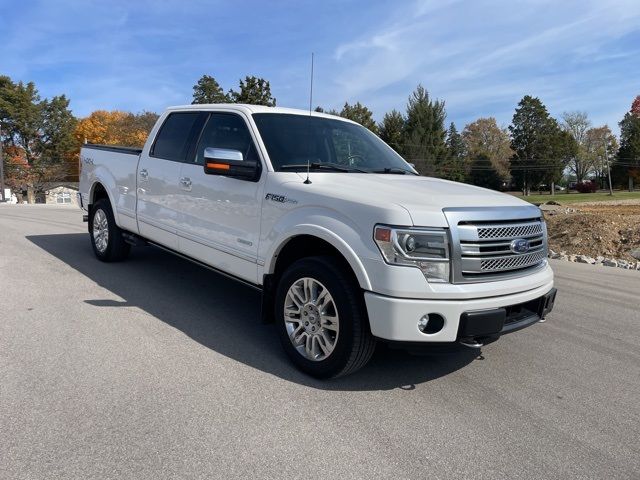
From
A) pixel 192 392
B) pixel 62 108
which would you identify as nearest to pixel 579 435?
pixel 192 392

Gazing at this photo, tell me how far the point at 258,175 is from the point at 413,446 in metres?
2.39

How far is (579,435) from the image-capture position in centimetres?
301

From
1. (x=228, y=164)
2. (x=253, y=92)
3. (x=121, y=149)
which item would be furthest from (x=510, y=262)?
(x=253, y=92)

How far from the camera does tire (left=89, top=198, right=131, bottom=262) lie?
6.85m

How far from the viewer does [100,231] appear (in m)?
7.14

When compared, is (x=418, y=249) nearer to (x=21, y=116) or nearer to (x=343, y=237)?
(x=343, y=237)

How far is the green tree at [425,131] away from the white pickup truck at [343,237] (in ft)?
160

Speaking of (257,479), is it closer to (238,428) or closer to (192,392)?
(238,428)

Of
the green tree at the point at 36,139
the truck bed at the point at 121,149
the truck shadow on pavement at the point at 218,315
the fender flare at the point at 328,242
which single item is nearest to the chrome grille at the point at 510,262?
the truck shadow on pavement at the point at 218,315

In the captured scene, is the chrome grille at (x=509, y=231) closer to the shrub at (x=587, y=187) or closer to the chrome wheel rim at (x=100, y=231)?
the chrome wheel rim at (x=100, y=231)

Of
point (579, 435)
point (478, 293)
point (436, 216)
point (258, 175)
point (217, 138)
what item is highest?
point (217, 138)

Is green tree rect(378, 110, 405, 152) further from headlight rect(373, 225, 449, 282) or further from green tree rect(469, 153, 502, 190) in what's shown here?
headlight rect(373, 225, 449, 282)

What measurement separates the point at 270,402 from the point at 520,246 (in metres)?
2.03

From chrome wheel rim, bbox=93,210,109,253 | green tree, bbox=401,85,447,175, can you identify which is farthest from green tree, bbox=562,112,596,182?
chrome wheel rim, bbox=93,210,109,253
